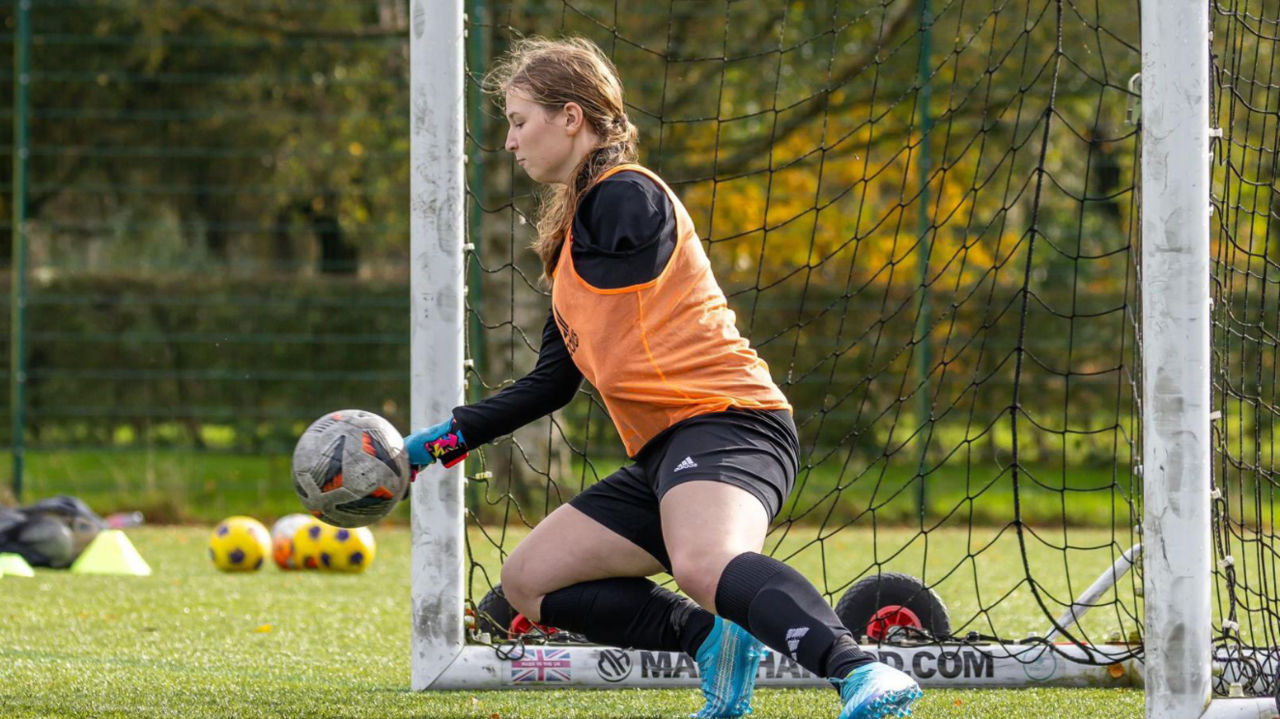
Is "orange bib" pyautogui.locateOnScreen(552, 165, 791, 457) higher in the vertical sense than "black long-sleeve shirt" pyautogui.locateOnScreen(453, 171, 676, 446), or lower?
lower

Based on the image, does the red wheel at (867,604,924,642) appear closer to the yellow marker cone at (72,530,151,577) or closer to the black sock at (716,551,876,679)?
the black sock at (716,551,876,679)

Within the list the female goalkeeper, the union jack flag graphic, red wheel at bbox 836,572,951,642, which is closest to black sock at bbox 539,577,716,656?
the female goalkeeper

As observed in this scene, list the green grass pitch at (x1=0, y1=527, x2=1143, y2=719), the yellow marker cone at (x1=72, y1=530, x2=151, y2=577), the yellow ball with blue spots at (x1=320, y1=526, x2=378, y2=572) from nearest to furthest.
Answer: the green grass pitch at (x1=0, y1=527, x2=1143, y2=719) → the yellow marker cone at (x1=72, y1=530, x2=151, y2=577) → the yellow ball with blue spots at (x1=320, y1=526, x2=378, y2=572)

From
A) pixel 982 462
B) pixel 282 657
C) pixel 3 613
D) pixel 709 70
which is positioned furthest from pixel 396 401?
pixel 282 657

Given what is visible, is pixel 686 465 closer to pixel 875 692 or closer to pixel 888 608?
pixel 875 692

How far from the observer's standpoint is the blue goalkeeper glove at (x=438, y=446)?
10.8ft

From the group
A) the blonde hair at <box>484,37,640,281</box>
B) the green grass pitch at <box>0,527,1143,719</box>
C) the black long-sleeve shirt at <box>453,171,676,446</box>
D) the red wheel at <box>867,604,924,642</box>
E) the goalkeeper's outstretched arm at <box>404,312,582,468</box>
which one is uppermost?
the blonde hair at <box>484,37,640,281</box>

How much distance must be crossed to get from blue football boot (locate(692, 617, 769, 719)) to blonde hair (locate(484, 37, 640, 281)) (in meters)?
0.93

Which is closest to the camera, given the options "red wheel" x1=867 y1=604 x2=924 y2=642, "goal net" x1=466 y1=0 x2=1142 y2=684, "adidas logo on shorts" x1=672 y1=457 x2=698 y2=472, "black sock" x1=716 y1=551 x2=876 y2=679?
"black sock" x1=716 y1=551 x2=876 y2=679

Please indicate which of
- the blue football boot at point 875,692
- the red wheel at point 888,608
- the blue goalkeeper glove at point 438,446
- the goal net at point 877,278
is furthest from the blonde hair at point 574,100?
the goal net at point 877,278

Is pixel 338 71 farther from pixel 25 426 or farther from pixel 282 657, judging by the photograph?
pixel 282 657

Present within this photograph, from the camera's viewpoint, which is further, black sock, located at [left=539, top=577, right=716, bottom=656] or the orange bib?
black sock, located at [left=539, top=577, right=716, bottom=656]

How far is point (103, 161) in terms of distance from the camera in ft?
40.1

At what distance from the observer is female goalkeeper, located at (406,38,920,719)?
2930 millimetres
